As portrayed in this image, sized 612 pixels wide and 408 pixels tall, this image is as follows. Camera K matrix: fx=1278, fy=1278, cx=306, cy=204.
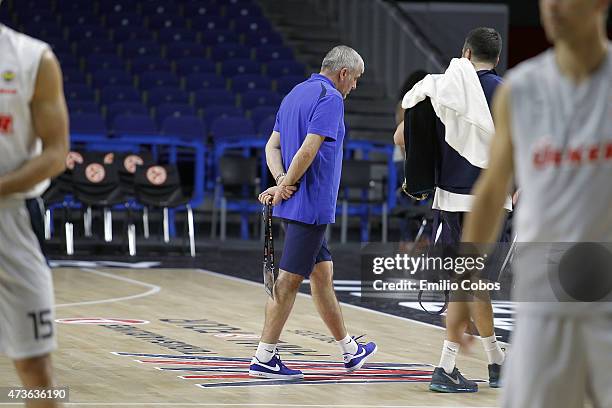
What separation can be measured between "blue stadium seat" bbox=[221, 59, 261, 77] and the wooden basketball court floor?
9.08 metres

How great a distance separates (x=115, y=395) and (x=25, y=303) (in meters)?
2.48

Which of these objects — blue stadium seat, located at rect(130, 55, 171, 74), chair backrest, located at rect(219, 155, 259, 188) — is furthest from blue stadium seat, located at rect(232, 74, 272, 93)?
chair backrest, located at rect(219, 155, 259, 188)

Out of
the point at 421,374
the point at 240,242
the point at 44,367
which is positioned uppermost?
the point at 44,367

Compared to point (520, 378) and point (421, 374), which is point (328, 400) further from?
point (520, 378)

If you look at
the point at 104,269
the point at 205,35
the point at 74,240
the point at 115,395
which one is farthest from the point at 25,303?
the point at 205,35

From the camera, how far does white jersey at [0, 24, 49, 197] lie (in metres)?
4.10

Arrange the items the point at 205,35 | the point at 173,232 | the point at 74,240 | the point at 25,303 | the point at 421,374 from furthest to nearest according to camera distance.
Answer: the point at 205,35 < the point at 173,232 < the point at 74,240 < the point at 421,374 < the point at 25,303

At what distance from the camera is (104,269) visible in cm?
1400

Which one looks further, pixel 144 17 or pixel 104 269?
pixel 144 17

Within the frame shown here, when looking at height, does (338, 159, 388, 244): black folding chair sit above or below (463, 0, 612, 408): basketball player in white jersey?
below

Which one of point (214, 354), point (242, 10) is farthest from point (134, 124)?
point (214, 354)

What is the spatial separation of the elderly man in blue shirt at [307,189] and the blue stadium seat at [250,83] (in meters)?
13.2

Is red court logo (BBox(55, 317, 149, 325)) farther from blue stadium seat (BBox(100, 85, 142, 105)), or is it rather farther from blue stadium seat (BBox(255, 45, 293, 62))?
blue stadium seat (BBox(255, 45, 293, 62))

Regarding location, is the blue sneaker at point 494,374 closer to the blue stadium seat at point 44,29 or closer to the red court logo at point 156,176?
the red court logo at point 156,176
